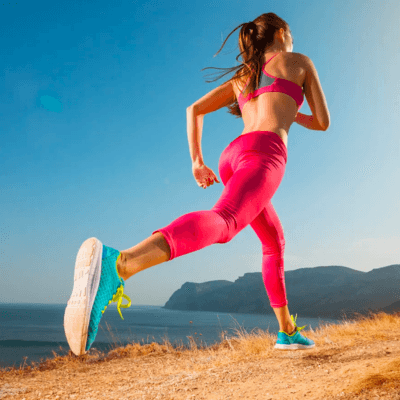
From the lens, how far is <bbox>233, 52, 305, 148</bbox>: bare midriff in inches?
72.9

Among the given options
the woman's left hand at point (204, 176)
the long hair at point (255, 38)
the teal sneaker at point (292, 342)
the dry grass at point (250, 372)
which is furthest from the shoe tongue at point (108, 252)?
the teal sneaker at point (292, 342)

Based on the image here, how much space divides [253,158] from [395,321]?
22.2ft

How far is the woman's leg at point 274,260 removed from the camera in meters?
2.48

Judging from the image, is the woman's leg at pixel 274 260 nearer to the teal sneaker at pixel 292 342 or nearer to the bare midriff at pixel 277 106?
the teal sneaker at pixel 292 342

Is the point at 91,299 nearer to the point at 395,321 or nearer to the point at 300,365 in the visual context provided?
the point at 300,365

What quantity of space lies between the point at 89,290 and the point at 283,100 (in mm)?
1538

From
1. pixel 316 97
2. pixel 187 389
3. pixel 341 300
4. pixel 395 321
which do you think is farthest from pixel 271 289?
pixel 341 300

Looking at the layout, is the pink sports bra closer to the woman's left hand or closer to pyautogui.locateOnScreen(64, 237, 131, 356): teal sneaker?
the woman's left hand

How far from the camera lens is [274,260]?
2.57m

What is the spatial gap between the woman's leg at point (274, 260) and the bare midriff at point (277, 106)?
0.76m

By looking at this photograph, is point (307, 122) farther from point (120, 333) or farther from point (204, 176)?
point (120, 333)

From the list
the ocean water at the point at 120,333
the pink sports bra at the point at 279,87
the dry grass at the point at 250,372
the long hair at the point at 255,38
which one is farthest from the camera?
the ocean water at the point at 120,333

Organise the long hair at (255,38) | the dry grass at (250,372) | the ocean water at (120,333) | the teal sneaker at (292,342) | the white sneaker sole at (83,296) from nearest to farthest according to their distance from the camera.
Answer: the white sneaker sole at (83,296) < the dry grass at (250,372) < the long hair at (255,38) < the teal sneaker at (292,342) < the ocean water at (120,333)

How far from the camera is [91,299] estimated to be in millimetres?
1209
